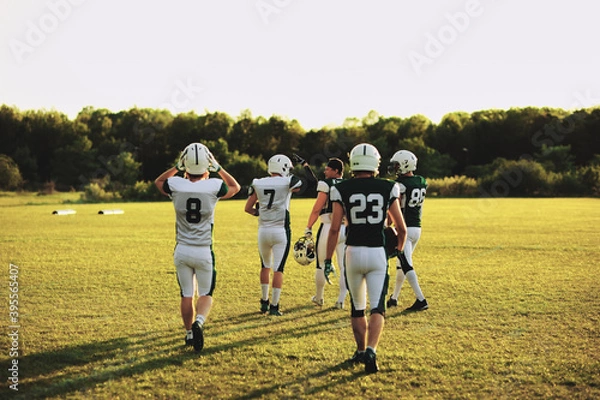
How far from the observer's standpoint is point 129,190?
190ft

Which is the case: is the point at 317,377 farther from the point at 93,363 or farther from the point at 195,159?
the point at 195,159

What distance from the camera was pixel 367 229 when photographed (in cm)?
594

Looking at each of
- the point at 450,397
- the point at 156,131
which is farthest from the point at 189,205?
the point at 156,131

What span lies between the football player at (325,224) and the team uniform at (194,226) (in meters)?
2.20

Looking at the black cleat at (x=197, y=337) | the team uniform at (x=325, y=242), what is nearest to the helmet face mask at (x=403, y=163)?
the team uniform at (x=325, y=242)

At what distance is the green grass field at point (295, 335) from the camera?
5648mm

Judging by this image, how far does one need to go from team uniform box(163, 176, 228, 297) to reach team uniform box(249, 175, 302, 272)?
179 centimetres

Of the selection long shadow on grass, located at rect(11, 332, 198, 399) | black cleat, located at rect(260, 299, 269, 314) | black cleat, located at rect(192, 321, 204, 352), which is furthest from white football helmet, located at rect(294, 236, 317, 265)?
black cleat, located at rect(192, 321, 204, 352)

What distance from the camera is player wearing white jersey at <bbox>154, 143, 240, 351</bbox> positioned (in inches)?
258

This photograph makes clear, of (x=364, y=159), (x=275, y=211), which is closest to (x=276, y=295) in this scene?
(x=275, y=211)

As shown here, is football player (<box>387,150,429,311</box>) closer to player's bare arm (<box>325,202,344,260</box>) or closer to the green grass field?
the green grass field

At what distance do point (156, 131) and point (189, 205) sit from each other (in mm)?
81493

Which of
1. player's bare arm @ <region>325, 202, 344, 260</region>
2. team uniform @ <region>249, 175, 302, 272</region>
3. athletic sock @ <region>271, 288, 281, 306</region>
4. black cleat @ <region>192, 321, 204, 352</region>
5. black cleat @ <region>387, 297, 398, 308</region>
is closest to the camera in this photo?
player's bare arm @ <region>325, 202, 344, 260</region>

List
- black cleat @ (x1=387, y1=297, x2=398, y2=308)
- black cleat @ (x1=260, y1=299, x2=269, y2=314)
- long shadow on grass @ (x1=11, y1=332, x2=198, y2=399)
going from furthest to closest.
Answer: black cleat @ (x1=387, y1=297, x2=398, y2=308) < black cleat @ (x1=260, y1=299, x2=269, y2=314) < long shadow on grass @ (x1=11, y1=332, x2=198, y2=399)
